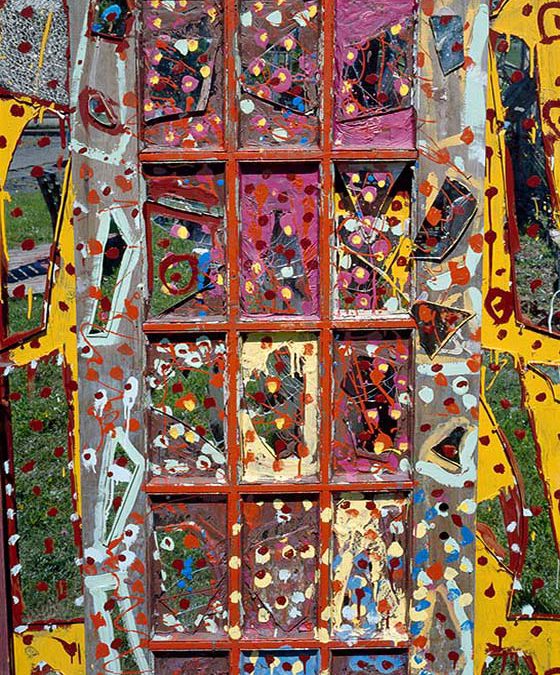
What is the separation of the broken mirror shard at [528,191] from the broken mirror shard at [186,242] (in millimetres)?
669

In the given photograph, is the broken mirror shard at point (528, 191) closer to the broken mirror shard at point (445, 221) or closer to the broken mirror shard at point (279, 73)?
the broken mirror shard at point (445, 221)

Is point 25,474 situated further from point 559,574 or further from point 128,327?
point 559,574

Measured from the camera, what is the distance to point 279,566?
2.09 m

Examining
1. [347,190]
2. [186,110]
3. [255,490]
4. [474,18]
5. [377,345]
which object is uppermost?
[474,18]

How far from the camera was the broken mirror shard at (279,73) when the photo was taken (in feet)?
6.29

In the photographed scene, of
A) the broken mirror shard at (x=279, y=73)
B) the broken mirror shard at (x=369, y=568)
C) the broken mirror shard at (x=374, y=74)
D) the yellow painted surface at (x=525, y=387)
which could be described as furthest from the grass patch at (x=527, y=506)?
the broken mirror shard at (x=279, y=73)

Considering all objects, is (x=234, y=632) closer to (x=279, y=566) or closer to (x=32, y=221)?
(x=279, y=566)

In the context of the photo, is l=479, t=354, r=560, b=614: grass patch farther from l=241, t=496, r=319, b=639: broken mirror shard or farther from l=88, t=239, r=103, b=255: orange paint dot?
l=88, t=239, r=103, b=255: orange paint dot

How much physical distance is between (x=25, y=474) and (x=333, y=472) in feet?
2.42

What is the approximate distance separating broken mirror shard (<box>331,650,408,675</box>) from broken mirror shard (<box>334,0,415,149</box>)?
1.23m

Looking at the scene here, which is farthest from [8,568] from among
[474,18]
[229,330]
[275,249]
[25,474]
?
[474,18]

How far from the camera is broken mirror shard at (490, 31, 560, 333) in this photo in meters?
1.93

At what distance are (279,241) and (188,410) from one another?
455mm

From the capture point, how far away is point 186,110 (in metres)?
1.95
